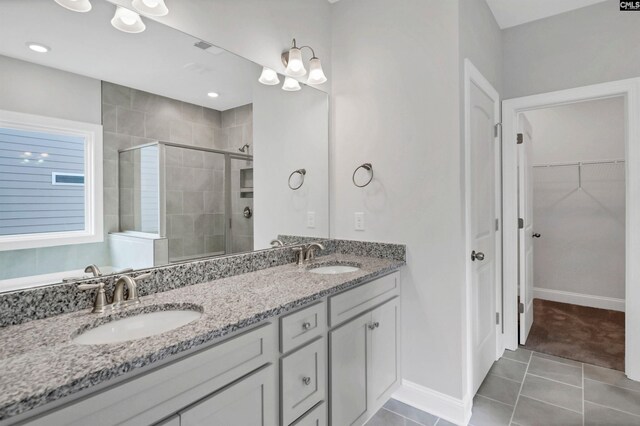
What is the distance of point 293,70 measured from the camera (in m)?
2.01

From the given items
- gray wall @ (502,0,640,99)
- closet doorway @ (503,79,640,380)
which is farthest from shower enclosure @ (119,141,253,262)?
gray wall @ (502,0,640,99)

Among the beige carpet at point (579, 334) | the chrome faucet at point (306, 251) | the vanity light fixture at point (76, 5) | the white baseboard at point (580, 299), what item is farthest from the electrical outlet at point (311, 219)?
the white baseboard at point (580, 299)

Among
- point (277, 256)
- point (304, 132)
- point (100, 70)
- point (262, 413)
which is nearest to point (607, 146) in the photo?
point (304, 132)

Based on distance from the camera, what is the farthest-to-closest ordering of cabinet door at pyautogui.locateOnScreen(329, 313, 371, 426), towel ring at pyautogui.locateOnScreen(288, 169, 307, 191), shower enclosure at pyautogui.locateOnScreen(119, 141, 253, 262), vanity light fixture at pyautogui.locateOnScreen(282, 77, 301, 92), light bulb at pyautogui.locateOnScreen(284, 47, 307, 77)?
towel ring at pyautogui.locateOnScreen(288, 169, 307, 191) → vanity light fixture at pyautogui.locateOnScreen(282, 77, 301, 92) → light bulb at pyautogui.locateOnScreen(284, 47, 307, 77) → cabinet door at pyautogui.locateOnScreen(329, 313, 371, 426) → shower enclosure at pyautogui.locateOnScreen(119, 141, 253, 262)

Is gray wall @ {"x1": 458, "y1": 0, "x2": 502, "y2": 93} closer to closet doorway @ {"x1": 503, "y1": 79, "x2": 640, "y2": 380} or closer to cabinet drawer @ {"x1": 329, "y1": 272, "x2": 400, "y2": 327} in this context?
closet doorway @ {"x1": 503, "y1": 79, "x2": 640, "y2": 380}

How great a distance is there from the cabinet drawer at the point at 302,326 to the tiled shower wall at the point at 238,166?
602mm

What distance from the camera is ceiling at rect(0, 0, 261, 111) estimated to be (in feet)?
3.55

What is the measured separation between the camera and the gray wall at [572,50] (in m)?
2.29

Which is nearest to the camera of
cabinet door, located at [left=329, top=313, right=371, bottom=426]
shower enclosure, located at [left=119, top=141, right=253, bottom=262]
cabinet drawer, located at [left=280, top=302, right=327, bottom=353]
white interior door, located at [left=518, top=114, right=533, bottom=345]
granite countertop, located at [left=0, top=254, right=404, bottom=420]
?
granite countertop, located at [left=0, top=254, right=404, bottom=420]

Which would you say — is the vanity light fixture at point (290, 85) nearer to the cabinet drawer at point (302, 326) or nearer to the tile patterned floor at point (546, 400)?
the cabinet drawer at point (302, 326)

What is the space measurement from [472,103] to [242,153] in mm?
1470

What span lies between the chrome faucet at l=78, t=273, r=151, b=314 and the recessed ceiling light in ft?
2.68

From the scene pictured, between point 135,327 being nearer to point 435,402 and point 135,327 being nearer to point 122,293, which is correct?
point 122,293

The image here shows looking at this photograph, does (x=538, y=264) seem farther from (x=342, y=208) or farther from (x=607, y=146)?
(x=342, y=208)
